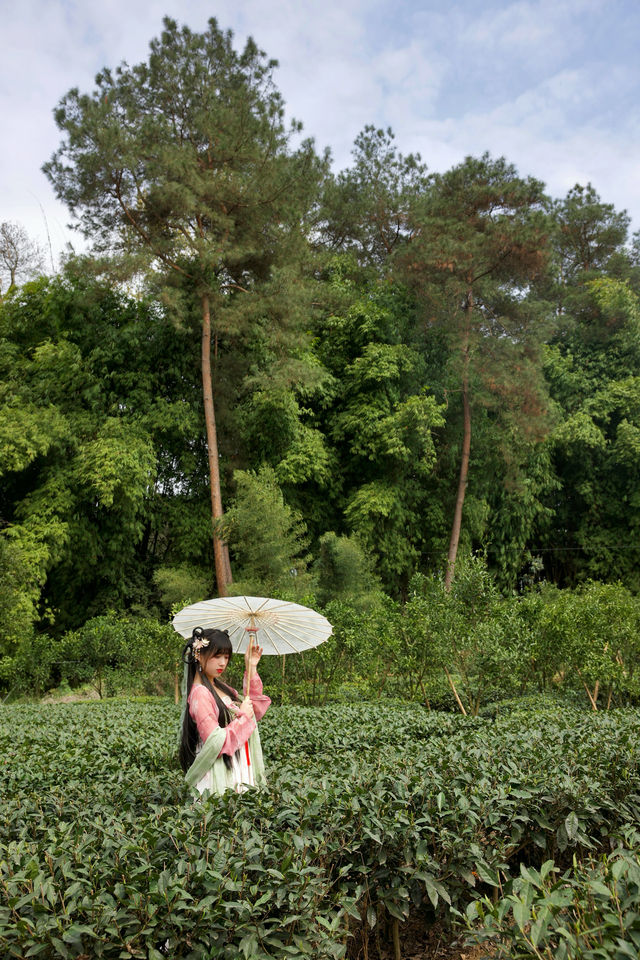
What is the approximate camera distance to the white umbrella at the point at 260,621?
395cm

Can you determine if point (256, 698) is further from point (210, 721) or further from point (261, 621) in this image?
point (261, 621)

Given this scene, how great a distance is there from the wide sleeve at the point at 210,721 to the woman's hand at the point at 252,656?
294mm

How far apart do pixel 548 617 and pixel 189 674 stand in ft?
23.3

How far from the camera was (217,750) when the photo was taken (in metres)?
3.25

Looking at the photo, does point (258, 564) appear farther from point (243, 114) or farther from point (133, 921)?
point (133, 921)

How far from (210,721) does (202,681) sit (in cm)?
21

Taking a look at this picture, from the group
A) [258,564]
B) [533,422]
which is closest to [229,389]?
[258,564]

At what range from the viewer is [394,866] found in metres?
2.79

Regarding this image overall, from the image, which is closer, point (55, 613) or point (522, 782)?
point (522, 782)

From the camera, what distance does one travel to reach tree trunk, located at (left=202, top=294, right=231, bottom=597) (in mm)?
15328

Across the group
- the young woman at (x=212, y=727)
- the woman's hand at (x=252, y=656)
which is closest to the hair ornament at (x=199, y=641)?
the young woman at (x=212, y=727)

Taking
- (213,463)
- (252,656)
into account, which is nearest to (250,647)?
(252,656)

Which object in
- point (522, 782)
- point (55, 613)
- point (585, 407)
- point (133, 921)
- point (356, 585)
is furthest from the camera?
point (585, 407)

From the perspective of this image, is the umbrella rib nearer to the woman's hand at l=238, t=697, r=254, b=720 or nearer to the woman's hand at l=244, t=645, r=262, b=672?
the woman's hand at l=244, t=645, r=262, b=672
